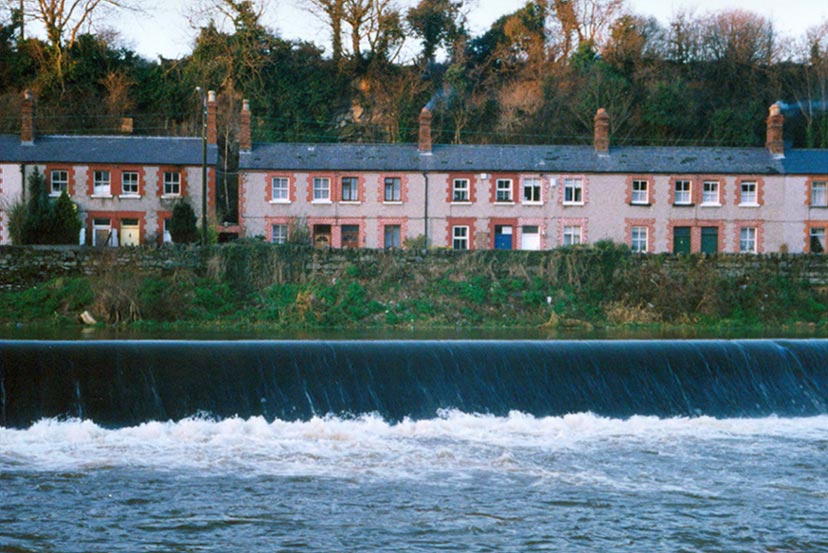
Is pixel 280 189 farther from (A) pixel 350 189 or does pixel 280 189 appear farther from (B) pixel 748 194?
(B) pixel 748 194

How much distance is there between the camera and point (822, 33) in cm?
6031

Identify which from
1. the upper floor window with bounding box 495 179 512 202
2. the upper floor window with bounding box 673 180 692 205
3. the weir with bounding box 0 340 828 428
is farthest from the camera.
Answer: the upper floor window with bounding box 673 180 692 205

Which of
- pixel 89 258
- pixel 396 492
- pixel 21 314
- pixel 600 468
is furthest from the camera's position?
pixel 89 258

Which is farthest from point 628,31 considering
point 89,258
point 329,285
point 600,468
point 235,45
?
point 600,468

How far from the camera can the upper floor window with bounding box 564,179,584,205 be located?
45.1 metres

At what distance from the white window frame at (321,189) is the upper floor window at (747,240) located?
18.2 m

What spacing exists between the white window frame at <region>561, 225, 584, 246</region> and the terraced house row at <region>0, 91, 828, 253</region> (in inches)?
2.4

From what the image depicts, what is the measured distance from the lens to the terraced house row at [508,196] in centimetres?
4462

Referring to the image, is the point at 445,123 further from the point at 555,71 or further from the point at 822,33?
the point at 822,33

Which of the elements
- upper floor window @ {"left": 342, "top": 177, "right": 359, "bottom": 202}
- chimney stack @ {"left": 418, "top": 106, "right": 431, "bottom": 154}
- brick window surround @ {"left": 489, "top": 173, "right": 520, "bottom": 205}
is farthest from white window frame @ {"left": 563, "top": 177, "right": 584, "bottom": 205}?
upper floor window @ {"left": 342, "top": 177, "right": 359, "bottom": 202}

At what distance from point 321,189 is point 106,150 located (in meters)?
9.54

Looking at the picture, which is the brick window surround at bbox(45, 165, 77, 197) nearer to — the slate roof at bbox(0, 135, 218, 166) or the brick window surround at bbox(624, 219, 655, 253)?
the slate roof at bbox(0, 135, 218, 166)

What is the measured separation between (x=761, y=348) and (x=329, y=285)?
1643cm

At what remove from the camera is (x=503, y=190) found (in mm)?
45000
